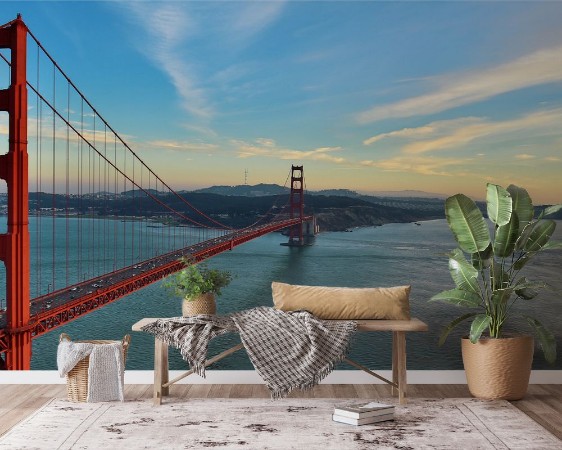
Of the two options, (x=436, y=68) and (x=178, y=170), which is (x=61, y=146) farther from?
(x=436, y=68)

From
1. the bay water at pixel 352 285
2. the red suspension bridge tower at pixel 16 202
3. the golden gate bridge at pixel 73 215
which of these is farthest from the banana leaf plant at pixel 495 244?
the red suspension bridge tower at pixel 16 202

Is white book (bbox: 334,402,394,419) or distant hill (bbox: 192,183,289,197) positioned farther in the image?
distant hill (bbox: 192,183,289,197)

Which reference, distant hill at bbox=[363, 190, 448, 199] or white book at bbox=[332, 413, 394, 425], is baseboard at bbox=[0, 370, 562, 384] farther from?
distant hill at bbox=[363, 190, 448, 199]

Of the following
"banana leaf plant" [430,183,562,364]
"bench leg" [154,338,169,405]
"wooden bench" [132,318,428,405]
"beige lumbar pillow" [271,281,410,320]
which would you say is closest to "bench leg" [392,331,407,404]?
"wooden bench" [132,318,428,405]

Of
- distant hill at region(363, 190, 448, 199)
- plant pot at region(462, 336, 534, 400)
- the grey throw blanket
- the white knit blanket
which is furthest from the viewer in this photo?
distant hill at region(363, 190, 448, 199)

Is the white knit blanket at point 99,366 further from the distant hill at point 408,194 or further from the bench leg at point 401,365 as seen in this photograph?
the distant hill at point 408,194

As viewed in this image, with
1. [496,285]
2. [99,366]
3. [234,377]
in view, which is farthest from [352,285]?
[99,366]

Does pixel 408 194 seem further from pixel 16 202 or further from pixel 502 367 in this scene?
pixel 16 202
